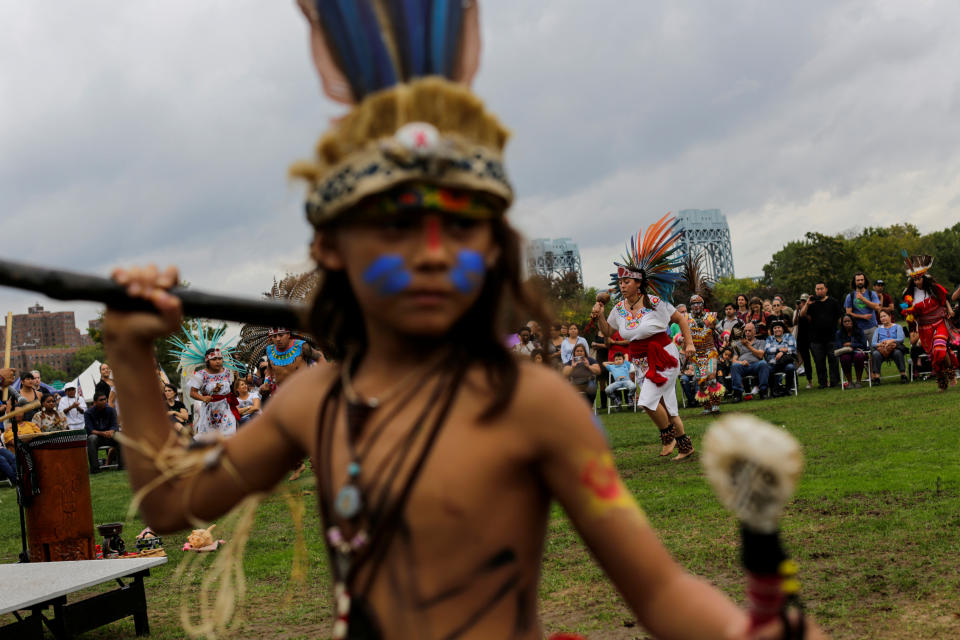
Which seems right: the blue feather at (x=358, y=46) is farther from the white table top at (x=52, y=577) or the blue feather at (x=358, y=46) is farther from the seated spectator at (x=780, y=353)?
the seated spectator at (x=780, y=353)

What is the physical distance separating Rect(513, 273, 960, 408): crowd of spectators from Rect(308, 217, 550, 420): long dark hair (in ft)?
47.8

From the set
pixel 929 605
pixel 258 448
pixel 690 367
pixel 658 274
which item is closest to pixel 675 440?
pixel 658 274

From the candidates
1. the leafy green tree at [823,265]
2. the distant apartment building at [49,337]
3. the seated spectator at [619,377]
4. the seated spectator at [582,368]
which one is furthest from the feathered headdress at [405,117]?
the distant apartment building at [49,337]

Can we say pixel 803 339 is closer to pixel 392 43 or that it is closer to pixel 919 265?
pixel 919 265

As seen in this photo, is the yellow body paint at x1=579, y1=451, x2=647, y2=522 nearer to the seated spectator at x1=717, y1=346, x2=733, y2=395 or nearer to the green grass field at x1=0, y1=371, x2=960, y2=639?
the green grass field at x1=0, y1=371, x2=960, y2=639

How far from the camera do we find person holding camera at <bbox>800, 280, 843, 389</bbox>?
1759cm

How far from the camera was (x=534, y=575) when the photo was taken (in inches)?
65.2

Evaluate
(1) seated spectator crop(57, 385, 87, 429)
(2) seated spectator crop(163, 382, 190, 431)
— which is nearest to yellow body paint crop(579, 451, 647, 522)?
(2) seated spectator crop(163, 382, 190, 431)

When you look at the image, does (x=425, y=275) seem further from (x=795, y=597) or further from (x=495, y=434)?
(x=795, y=597)

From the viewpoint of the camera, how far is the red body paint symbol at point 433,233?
1.61 metres

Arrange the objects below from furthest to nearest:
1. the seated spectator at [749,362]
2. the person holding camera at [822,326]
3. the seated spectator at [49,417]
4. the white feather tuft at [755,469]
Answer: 1. the seated spectator at [749,362]
2. the person holding camera at [822,326]
3. the seated spectator at [49,417]
4. the white feather tuft at [755,469]

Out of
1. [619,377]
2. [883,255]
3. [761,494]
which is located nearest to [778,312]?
[619,377]

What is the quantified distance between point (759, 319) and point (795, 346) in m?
0.84

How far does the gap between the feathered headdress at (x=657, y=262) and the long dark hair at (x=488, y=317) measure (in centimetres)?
853
